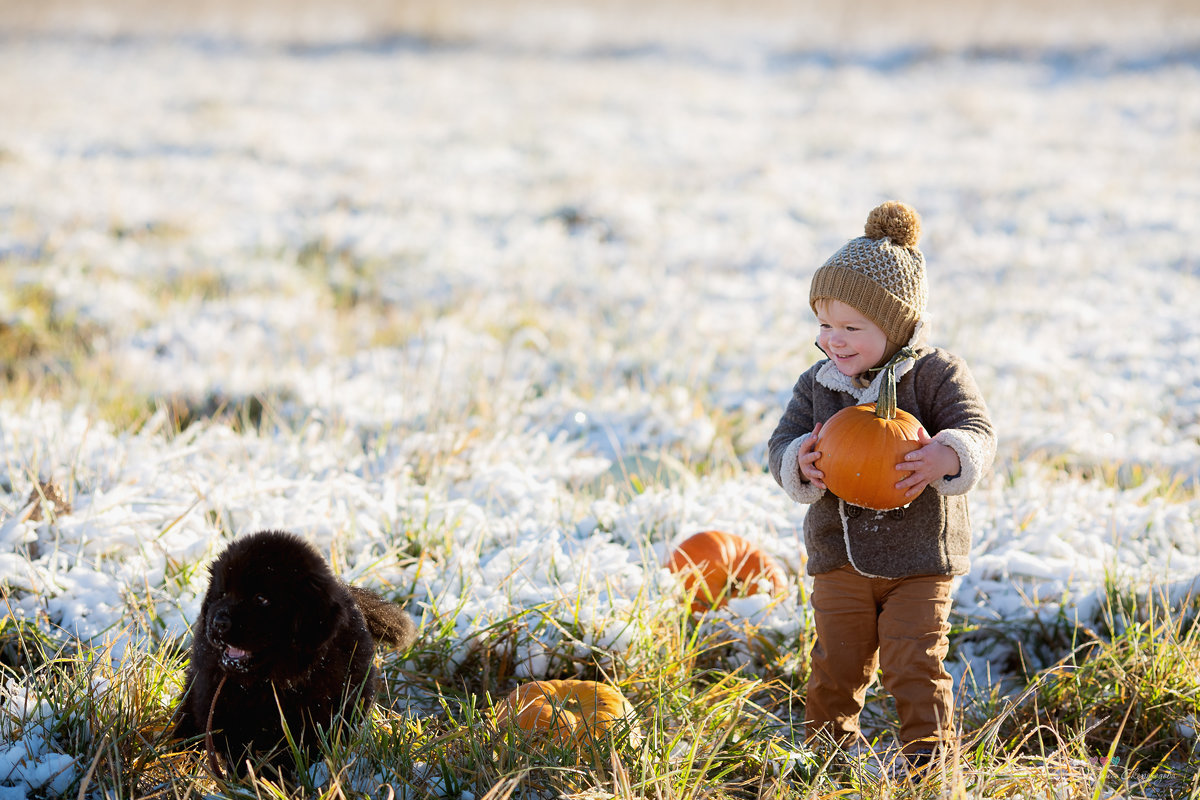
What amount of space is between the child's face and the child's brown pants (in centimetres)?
68

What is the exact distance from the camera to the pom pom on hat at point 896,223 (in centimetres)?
278

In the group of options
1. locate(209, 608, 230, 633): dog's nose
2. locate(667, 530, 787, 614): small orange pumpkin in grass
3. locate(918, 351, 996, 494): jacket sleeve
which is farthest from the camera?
locate(667, 530, 787, 614): small orange pumpkin in grass

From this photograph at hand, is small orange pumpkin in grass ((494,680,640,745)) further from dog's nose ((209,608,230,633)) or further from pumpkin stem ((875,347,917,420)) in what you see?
pumpkin stem ((875,347,917,420))

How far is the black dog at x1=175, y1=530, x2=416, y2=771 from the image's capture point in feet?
7.80

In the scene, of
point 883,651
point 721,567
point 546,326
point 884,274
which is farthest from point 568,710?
point 546,326

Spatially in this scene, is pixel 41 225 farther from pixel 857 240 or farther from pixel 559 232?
pixel 857 240

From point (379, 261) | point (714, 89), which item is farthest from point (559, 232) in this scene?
point (714, 89)

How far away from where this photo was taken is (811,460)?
9.14 ft

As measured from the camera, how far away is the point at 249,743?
252 cm

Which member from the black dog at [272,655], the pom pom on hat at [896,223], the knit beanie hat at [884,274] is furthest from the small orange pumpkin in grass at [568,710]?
the pom pom on hat at [896,223]

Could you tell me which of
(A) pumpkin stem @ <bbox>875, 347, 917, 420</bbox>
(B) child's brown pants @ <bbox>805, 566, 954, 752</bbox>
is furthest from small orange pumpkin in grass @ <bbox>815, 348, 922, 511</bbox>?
(B) child's brown pants @ <bbox>805, 566, 954, 752</bbox>

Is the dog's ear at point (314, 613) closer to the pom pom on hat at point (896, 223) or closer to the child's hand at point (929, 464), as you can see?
the child's hand at point (929, 464)

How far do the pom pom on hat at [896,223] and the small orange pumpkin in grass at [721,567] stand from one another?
154 centimetres

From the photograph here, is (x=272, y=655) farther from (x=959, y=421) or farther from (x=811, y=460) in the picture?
(x=959, y=421)
